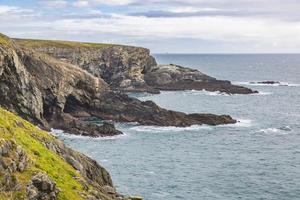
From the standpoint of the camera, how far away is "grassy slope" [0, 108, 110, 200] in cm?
3015

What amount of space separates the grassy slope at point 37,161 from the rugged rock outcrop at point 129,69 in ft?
412

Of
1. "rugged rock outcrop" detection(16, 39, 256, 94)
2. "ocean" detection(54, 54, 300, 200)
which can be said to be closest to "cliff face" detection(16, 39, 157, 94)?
"rugged rock outcrop" detection(16, 39, 256, 94)

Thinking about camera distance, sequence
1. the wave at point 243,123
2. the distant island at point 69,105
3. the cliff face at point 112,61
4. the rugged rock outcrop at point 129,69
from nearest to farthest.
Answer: the distant island at point 69,105 < the wave at point 243,123 < the rugged rock outcrop at point 129,69 < the cliff face at point 112,61

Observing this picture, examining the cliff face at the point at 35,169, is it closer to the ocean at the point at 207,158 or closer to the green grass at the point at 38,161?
the green grass at the point at 38,161

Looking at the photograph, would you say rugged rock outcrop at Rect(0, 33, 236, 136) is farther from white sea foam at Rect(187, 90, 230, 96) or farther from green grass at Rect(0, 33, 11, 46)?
white sea foam at Rect(187, 90, 230, 96)

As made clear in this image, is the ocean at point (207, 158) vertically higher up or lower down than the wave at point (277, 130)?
lower down

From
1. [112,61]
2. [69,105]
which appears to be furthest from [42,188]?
[112,61]

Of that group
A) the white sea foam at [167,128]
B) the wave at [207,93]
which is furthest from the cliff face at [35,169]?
the wave at [207,93]

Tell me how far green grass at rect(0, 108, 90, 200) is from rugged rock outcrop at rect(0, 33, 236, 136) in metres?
51.7

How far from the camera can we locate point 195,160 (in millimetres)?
76125

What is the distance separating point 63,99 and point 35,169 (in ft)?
240

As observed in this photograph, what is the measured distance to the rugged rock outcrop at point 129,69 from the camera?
165 metres

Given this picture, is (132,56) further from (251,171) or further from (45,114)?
(251,171)

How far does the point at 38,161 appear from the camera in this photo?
1272 inches
